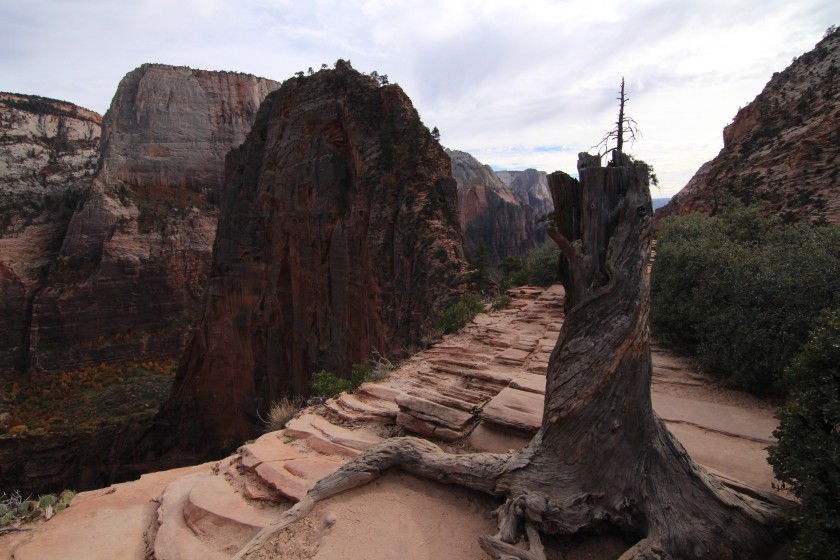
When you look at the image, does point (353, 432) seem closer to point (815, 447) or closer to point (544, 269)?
point (815, 447)

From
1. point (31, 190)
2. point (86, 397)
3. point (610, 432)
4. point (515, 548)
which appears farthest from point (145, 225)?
point (610, 432)

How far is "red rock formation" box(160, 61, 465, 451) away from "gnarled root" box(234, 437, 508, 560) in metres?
9.58

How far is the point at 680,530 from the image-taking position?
268 centimetres

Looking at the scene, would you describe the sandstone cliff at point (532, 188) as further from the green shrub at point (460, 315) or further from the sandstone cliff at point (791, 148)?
the green shrub at point (460, 315)

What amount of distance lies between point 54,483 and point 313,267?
19000 millimetres

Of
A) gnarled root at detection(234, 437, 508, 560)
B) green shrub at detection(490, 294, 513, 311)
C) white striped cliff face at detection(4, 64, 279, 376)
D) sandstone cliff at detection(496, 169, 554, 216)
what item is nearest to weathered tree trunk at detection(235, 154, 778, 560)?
gnarled root at detection(234, 437, 508, 560)

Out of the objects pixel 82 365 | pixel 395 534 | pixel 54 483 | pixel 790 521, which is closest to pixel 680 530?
pixel 790 521

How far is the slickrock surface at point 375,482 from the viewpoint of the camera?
3.42 metres

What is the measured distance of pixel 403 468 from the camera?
411 centimetres

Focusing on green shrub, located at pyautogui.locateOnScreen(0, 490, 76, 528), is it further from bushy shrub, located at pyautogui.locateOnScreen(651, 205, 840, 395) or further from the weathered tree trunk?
bushy shrub, located at pyautogui.locateOnScreen(651, 205, 840, 395)

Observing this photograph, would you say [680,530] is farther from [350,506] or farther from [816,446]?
[350,506]

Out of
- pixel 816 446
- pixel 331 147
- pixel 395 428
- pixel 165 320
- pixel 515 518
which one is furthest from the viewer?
A: pixel 165 320

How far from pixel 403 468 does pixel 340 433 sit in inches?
63.7

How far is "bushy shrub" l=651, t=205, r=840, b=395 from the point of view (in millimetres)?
5105
